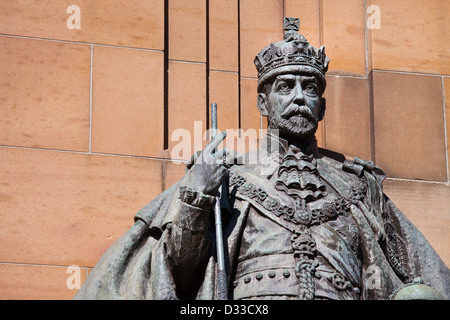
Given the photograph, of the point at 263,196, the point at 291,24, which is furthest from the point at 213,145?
the point at 291,24

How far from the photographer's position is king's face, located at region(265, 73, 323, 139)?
912 cm

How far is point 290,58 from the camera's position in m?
9.20

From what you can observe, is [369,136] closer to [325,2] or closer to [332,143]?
[332,143]

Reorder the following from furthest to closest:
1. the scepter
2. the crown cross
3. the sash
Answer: the crown cross < the sash < the scepter

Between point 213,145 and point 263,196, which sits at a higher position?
point 213,145

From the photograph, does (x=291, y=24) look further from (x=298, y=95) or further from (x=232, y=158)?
(x=232, y=158)

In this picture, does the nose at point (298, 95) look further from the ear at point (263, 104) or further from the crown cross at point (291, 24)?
the crown cross at point (291, 24)

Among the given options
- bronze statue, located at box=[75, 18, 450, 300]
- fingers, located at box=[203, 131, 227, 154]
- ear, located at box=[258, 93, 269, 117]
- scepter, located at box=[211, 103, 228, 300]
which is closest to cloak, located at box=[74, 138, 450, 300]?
bronze statue, located at box=[75, 18, 450, 300]

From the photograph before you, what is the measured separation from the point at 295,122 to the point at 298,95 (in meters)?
0.17

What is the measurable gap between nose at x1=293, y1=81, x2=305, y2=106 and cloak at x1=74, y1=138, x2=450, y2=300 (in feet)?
1.27

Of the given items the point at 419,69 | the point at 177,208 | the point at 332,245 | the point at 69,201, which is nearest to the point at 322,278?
the point at 332,245

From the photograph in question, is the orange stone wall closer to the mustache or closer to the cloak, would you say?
the cloak

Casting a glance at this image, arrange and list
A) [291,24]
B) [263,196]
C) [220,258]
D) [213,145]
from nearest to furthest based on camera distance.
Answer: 1. [220,258]
2. [213,145]
3. [263,196]
4. [291,24]

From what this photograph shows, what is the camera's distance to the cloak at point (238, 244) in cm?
850
